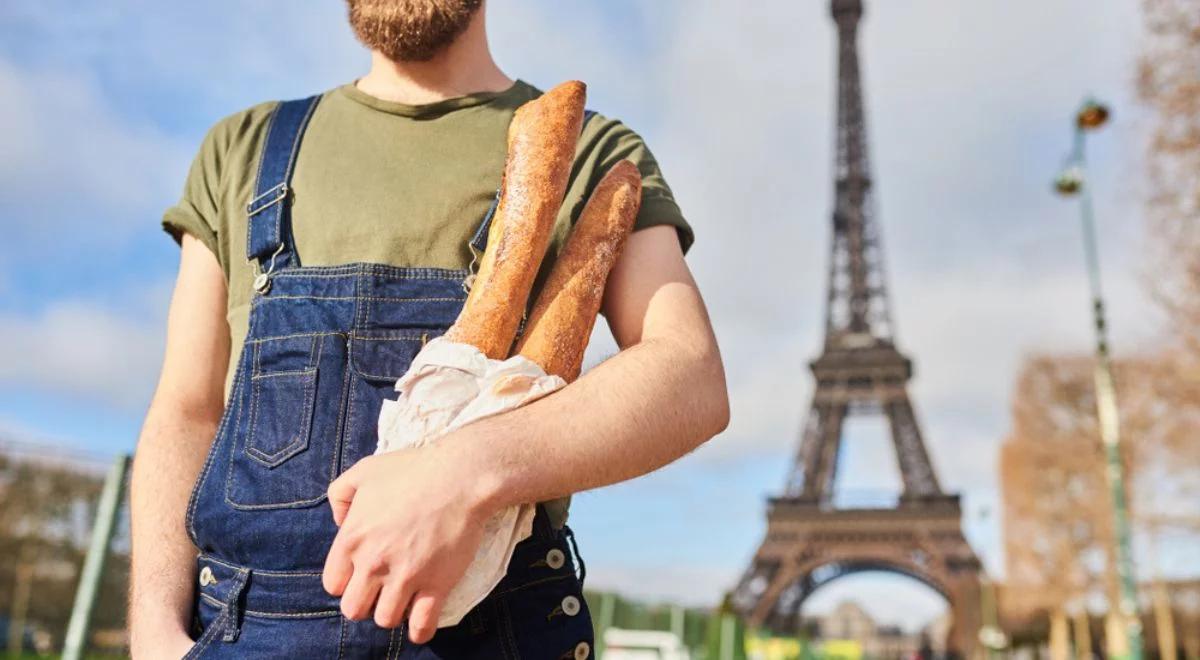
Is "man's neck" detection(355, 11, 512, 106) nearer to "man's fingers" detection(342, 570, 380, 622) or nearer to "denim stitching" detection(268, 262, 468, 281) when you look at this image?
"denim stitching" detection(268, 262, 468, 281)

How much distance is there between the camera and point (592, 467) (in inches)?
51.4

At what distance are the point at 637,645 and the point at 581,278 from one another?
28.7 ft

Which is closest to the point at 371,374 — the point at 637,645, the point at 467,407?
the point at 467,407

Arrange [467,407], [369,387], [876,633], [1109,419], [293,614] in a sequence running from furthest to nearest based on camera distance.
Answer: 1. [876,633]
2. [1109,419]
3. [369,387]
4. [293,614]
5. [467,407]

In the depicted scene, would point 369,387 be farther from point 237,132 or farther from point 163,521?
point 237,132

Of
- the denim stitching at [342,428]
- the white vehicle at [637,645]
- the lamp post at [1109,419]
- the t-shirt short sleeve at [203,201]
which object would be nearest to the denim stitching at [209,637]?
the denim stitching at [342,428]

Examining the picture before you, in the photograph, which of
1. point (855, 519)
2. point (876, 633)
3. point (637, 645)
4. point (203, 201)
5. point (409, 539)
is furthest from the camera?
point (876, 633)

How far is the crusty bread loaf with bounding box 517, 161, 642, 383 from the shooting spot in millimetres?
1405

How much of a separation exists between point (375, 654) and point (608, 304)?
0.61 meters

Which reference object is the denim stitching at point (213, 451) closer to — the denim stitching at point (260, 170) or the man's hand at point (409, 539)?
the denim stitching at point (260, 170)

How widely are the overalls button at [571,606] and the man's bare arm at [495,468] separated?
0.28m

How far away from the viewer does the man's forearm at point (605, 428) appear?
1.23m

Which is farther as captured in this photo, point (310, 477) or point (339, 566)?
point (310, 477)

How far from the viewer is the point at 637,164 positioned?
173 cm
